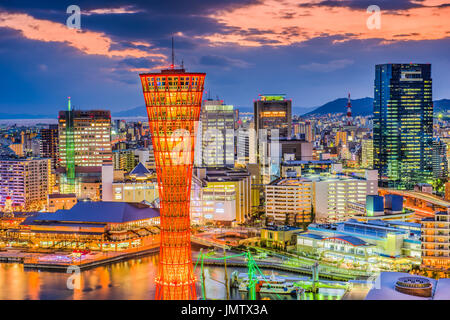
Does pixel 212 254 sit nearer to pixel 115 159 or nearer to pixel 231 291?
pixel 231 291

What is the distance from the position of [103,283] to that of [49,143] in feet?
65.1

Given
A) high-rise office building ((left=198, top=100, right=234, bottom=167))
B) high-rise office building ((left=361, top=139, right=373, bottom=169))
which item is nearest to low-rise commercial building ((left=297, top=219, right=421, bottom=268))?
high-rise office building ((left=198, top=100, right=234, bottom=167))

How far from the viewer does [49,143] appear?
96.6 ft

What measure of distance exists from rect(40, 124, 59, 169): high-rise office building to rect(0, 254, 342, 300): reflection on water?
1716 centimetres

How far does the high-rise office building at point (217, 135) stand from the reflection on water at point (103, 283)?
12519 millimetres

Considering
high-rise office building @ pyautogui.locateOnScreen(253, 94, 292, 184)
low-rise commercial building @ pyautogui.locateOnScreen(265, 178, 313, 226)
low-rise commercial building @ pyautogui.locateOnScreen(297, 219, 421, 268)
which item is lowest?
low-rise commercial building @ pyautogui.locateOnScreen(297, 219, 421, 268)

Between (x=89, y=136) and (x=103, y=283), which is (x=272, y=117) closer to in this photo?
(x=89, y=136)

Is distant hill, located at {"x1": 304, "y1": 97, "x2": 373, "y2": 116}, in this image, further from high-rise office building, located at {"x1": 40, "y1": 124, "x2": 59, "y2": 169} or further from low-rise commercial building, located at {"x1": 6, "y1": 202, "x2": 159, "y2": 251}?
low-rise commercial building, located at {"x1": 6, "y1": 202, "x2": 159, "y2": 251}

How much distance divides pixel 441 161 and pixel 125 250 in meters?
17.6

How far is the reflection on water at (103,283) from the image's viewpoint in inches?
389

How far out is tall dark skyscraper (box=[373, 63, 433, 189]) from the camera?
1043 inches

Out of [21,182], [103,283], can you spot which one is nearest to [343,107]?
[21,182]

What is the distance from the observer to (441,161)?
26797 millimetres
